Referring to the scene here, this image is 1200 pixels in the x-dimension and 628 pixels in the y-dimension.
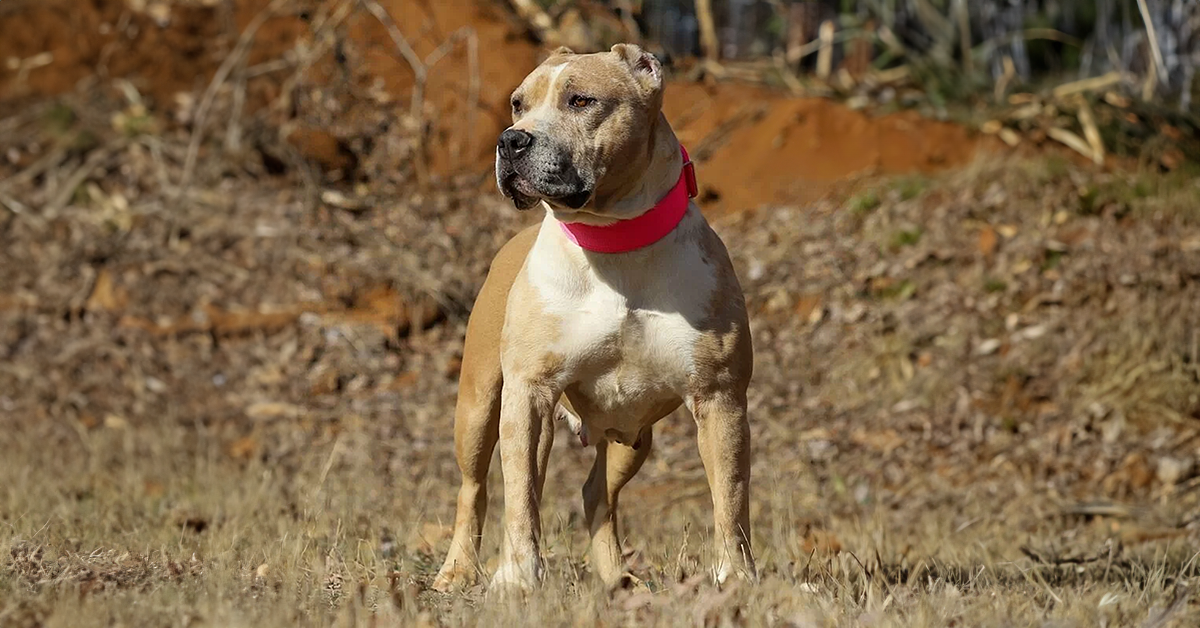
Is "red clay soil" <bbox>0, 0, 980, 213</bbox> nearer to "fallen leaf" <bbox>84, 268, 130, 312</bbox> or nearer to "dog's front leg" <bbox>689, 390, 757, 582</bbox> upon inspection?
"fallen leaf" <bbox>84, 268, 130, 312</bbox>

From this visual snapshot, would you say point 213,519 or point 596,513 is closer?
point 596,513

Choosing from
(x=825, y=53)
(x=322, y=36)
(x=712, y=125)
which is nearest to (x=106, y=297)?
(x=322, y=36)

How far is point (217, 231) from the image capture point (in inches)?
470

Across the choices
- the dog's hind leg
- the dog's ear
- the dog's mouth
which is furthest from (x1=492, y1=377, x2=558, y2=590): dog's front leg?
the dog's ear

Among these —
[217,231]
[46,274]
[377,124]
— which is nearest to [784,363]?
[377,124]

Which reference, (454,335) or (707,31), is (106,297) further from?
(707,31)

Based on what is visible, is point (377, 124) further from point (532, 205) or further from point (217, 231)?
point (532, 205)

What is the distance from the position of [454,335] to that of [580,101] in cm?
586

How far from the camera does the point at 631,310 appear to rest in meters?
4.59

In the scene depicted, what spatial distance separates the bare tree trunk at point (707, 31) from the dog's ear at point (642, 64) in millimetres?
8021

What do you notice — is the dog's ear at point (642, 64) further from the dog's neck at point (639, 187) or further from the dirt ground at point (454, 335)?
the dirt ground at point (454, 335)

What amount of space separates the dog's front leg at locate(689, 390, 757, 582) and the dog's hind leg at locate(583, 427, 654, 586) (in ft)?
2.49

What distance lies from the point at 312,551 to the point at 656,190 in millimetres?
1727

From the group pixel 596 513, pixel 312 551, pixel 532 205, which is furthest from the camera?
pixel 596 513
